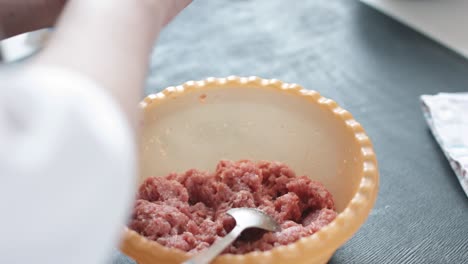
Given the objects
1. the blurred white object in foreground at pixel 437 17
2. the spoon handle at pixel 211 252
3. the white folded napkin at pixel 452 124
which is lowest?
the white folded napkin at pixel 452 124

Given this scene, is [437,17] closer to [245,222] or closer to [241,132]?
[241,132]

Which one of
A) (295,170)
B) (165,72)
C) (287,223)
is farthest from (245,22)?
(287,223)

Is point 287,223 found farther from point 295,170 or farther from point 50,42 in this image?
point 50,42

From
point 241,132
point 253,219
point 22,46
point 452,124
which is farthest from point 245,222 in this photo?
point 22,46

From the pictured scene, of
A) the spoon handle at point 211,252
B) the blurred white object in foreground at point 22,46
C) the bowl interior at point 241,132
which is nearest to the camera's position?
the spoon handle at point 211,252

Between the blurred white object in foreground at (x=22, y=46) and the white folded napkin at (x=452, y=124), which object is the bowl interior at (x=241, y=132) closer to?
the white folded napkin at (x=452, y=124)

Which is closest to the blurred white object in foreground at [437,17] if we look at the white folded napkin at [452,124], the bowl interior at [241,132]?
the white folded napkin at [452,124]

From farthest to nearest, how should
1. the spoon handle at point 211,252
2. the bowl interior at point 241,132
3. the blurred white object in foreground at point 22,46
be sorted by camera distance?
the blurred white object in foreground at point 22,46, the bowl interior at point 241,132, the spoon handle at point 211,252

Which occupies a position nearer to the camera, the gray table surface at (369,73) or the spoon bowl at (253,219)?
the spoon bowl at (253,219)

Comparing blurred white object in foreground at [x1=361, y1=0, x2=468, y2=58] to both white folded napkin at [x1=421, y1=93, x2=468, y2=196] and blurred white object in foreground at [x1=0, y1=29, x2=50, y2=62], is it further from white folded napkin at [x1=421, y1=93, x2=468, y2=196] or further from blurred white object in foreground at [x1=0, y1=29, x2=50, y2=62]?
blurred white object in foreground at [x1=0, y1=29, x2=50, y2=62]
